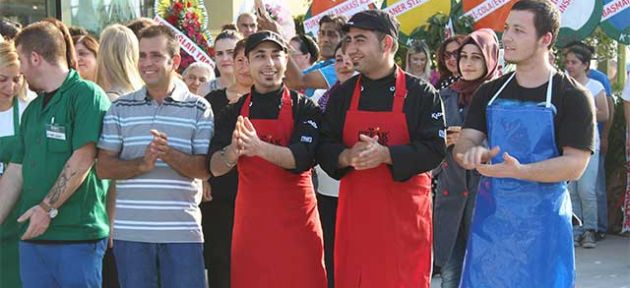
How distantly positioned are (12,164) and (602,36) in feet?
23.9

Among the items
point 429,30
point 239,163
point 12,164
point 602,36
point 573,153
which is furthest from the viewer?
point 602,36

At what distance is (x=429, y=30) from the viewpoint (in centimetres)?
870

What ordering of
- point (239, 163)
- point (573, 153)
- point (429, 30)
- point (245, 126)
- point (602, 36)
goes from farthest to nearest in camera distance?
1. point (602, 36)
2. point (429, 30)
3. point (239, 163)
4. point (245, 126)
5. point (573, 153)

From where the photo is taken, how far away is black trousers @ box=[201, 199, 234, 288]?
17.1 ft

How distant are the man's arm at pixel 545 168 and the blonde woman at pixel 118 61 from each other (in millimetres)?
2112

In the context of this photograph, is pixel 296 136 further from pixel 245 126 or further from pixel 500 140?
pixel 500 140

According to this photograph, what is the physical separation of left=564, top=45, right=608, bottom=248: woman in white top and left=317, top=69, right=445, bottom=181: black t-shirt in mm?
4331

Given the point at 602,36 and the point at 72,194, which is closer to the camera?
the point at 72,194

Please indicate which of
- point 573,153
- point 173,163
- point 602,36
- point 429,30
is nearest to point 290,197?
point 173,163

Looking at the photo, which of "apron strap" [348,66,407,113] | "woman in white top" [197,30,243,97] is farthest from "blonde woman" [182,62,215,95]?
"apron strap" [348,66,407,113]

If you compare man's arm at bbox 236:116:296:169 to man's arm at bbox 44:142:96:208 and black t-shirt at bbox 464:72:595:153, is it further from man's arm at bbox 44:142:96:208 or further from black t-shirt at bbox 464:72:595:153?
black t-shirt at bbox 464:72:595:153

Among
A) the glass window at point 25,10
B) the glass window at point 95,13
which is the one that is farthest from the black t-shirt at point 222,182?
the glass window at point 95,13

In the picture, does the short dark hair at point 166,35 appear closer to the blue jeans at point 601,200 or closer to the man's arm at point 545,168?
the man's arm at point 545,168

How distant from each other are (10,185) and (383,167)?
1.98 meters
